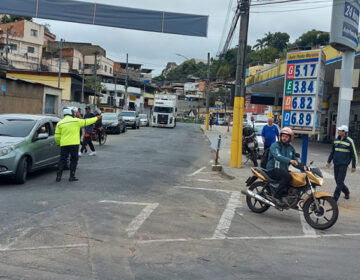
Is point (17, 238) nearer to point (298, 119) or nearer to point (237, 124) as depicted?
point (237, 124)

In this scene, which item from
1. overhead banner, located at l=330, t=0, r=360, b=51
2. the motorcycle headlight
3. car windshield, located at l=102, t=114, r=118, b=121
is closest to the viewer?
the motorcycle headlight

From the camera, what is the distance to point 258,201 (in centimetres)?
795

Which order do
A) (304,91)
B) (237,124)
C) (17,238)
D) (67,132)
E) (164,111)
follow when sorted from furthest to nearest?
1. (164,111)
2. (237,124)
3. (304,91)
4. (67,132)
5. (17,238)

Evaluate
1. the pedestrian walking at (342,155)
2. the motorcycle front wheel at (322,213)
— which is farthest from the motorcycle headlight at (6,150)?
the pedestrian walking at (342,155)

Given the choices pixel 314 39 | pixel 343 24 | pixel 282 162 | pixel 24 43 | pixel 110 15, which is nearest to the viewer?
pixel 282 162

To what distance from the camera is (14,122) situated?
10562 mm

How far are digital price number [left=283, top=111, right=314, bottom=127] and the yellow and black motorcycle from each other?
588 centimetres

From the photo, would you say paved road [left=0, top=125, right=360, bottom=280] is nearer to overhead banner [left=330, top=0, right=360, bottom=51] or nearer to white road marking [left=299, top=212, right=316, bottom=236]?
white road marking [left=299, top=212, right=316, bottom=236]

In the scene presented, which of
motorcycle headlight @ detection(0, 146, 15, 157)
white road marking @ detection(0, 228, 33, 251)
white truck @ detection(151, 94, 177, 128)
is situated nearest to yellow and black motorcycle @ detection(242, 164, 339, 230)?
white road marking @ detection(0, 228, 33, 251)

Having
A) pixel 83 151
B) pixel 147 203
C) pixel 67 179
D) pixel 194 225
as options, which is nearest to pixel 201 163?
pixel 83 151

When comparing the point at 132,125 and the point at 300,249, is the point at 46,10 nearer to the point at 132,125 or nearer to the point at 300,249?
the point at 300,249

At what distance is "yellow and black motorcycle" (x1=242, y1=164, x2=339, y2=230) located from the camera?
6941 millimetres

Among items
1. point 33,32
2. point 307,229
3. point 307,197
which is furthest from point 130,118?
point 307,229

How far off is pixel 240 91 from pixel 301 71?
2137 mm
